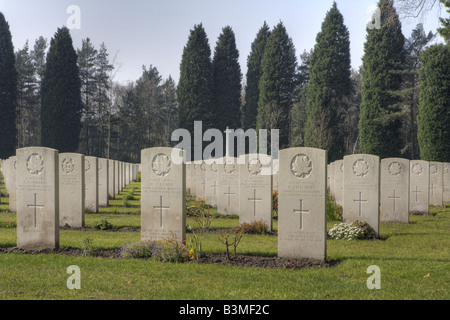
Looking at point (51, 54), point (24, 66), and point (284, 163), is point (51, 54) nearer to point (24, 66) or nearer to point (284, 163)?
point (24, 66)

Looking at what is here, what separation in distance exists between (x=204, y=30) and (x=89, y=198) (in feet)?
127

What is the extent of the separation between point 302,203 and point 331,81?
109 feet

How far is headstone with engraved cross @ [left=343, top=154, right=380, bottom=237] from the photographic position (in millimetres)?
10258

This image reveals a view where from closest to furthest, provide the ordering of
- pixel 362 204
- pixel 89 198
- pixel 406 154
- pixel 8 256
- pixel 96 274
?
pixel 96 274 < pixel 8 256 < pixel 362 204 < pixel 89 198 < pixel 406 154

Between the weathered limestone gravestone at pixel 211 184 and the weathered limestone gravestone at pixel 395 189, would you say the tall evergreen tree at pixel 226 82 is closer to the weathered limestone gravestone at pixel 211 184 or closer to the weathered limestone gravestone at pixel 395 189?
the weathered limestone gravestone at pixel 211 184

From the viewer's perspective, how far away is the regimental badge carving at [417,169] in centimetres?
1495

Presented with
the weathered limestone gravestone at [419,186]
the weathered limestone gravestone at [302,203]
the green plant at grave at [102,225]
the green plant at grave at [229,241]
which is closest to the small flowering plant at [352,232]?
the green plant at grave at [229,241]

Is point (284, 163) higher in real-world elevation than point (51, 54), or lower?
lower

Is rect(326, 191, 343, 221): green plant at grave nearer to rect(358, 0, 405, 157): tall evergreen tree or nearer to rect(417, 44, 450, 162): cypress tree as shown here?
rect(417, 44, 450, 162): cypress tree

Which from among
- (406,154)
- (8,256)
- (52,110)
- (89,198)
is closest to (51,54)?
(52,110)

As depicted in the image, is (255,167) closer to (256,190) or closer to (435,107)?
(256,190)

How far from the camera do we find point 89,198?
14.0 metres

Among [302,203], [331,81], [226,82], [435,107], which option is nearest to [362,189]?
[302,203]

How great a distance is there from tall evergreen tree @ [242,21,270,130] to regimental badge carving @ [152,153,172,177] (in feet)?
128
